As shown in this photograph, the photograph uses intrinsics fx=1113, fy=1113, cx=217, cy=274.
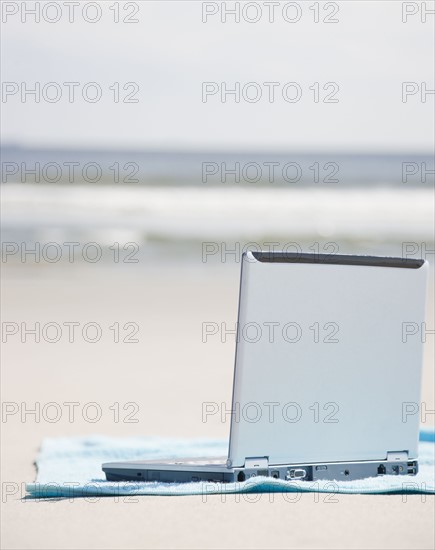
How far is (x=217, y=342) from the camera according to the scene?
615 centimetres

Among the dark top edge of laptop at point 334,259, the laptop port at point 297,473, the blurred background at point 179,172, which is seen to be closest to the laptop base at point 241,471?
the laptop port at point 297,473

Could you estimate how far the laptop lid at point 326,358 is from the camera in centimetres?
289

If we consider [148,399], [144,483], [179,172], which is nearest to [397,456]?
[144,483]

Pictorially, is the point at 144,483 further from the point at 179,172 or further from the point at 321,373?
the point at 179,172

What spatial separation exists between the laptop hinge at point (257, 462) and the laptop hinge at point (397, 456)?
0.38 m

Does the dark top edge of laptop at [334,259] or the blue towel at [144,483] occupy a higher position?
the dark top edge of laptop at [334,259]

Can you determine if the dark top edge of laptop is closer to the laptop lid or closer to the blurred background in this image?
the laptop lid

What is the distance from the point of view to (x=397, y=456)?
10.2 feet

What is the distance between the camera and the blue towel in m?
2.97

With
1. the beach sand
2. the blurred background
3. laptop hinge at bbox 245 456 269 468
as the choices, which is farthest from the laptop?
the blurred background

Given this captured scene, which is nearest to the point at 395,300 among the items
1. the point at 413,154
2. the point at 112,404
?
the point at 112,404

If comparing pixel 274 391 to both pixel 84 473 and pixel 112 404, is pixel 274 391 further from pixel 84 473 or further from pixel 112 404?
pixel 112 404

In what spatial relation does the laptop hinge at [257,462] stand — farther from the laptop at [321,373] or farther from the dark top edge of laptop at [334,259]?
the dark top edge of laptop at [334,259]

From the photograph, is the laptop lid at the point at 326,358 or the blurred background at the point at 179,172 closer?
the laptop lid at the point at 326,358
